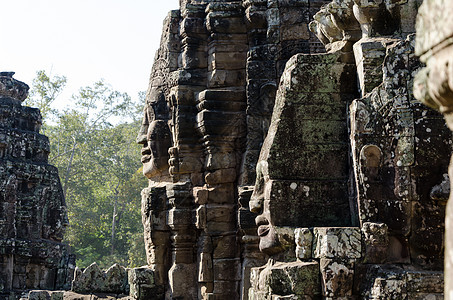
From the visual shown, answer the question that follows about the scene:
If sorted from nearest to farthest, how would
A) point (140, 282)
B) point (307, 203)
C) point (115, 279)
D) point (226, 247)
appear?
point (307, 203) → point (115, 279) → point (140, 282) → point (226, 247)

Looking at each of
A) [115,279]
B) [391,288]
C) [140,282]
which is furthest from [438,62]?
[140,282]

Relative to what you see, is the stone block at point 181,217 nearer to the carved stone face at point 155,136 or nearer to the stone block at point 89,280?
the carved stone face at point 155,136

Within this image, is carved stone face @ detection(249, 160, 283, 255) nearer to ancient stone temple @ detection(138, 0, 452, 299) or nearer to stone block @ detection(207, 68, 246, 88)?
ancient stone temple @ detection(138, 0, 452, 299)

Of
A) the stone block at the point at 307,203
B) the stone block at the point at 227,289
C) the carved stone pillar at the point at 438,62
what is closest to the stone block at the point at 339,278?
the stone block at the point at 307,203

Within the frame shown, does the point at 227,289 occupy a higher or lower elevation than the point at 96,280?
lower

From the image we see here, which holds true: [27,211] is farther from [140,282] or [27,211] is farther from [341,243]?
[341,243]

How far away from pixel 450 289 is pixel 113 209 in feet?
91.0

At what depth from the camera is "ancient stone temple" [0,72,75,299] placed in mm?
13938

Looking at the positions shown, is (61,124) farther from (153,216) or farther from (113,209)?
(153,216)

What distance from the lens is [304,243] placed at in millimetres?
5152

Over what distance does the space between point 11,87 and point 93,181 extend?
14241mm

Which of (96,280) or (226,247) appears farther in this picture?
(226,247)

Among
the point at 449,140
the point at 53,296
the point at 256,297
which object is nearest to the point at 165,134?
the point at 53,296

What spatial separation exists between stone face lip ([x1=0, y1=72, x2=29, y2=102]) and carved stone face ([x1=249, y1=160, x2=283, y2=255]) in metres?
10.2
